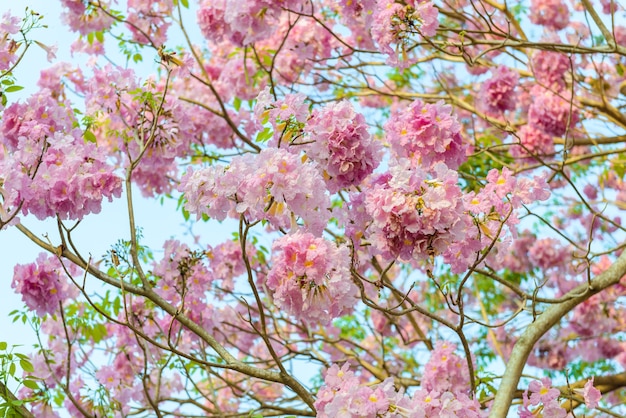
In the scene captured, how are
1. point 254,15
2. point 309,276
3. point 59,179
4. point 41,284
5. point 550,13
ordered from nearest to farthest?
1. point 309,276
2. point 59,179
3. point 41,284
4. point 254,15
5. point 550,13

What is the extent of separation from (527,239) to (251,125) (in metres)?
3.29

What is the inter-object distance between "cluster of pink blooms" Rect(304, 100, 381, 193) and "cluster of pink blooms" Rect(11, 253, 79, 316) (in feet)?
5.19

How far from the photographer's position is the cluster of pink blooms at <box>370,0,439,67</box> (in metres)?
3.42

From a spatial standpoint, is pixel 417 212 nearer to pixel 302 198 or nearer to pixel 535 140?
pixel 302 198

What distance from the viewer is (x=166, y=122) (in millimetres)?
3910

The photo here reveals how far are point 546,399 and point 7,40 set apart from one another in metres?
2.62

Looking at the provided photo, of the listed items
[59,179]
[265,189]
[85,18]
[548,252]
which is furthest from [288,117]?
[548,252]

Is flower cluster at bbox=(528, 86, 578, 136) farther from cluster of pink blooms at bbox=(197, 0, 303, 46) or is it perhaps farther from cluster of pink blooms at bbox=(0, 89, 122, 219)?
cluster of pink blooms at bbox=(0, 89, 122, 219)

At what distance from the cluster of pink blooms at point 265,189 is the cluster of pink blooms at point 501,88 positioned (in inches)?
118

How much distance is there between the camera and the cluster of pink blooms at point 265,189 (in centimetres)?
230

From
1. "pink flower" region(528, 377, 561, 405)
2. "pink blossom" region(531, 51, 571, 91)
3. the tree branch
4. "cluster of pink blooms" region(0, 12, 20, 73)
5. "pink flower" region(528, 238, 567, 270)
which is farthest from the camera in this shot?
"pink flower" region(528, 238, 567, 270)

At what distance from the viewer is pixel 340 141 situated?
251 centimetres

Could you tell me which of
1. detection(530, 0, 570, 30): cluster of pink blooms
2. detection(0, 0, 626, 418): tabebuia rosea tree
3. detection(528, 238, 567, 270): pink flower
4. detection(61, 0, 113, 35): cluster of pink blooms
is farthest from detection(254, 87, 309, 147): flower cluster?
detection(528, 238, 567, 270): pink flower

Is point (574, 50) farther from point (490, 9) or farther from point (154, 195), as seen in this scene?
point (154, 195)
